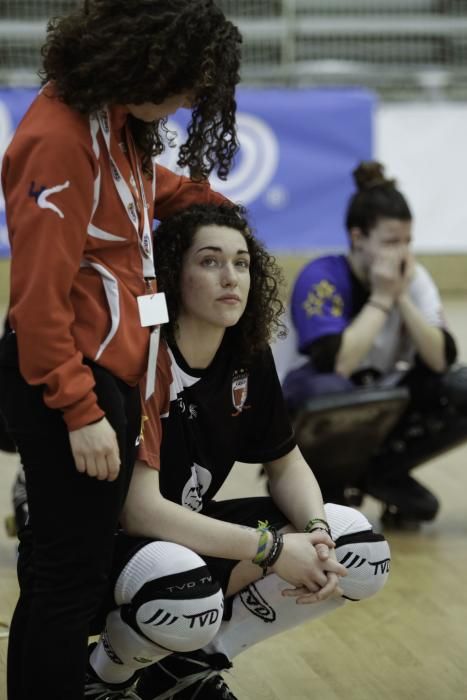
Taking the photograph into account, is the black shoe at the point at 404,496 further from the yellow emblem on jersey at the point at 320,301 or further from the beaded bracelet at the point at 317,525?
the beaded bracelet at the point at 317,525

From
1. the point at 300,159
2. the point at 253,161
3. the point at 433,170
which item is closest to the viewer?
the point at 253,161

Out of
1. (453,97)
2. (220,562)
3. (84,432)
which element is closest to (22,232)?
(84,432)

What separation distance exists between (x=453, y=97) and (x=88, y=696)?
252 inches

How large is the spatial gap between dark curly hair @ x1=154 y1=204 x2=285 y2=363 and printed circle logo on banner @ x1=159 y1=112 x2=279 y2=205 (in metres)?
4.73

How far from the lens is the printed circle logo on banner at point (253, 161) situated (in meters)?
6.76

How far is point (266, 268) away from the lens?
206 centimetres

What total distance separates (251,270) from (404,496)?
1350 mm

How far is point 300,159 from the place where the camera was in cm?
688

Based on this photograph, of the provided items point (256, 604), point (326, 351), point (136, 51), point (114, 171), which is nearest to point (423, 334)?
point (326, 351)

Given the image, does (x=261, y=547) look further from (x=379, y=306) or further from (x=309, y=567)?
(x=379, y=306)

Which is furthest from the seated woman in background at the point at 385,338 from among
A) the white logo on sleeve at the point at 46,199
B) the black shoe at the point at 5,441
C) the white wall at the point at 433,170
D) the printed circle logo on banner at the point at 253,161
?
the white wall at the point at 433,170

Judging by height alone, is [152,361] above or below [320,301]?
above

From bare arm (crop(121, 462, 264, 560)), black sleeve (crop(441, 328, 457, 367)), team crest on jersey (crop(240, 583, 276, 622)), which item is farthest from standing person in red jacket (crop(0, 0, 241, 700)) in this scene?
black sleeve (crop(441, 328, 457, 367))

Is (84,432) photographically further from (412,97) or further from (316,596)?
(412,97)
